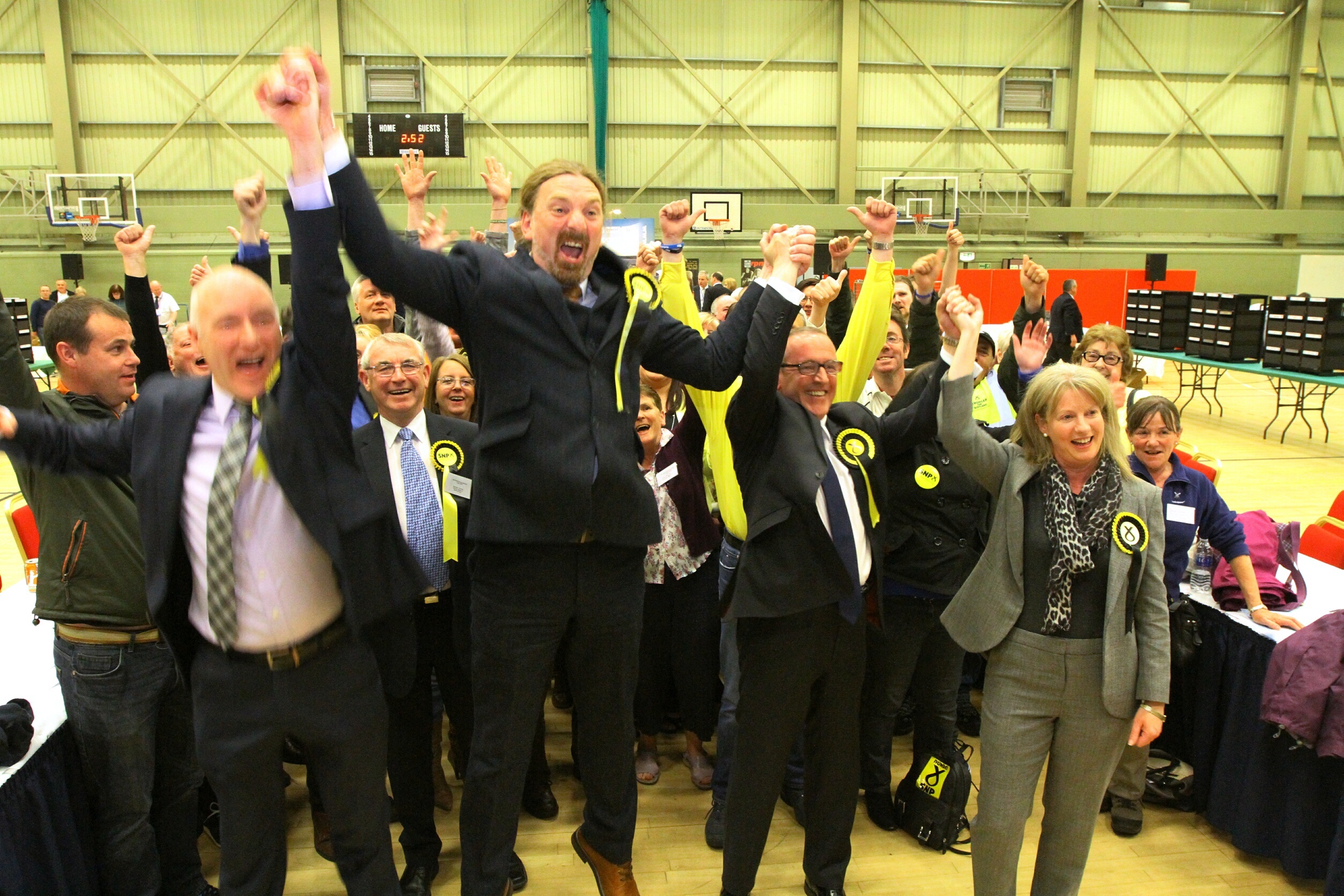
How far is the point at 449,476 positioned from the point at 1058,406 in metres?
1.71

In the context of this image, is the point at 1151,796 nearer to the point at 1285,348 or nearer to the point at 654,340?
the point at 654,340

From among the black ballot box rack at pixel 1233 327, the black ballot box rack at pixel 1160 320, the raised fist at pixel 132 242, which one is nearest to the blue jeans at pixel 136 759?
the raised fist at pixel 132 242

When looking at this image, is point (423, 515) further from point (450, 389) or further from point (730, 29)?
point (730, 29)

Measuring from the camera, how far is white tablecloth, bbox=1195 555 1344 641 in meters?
3.13

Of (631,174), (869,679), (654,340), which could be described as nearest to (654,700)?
(869,679)

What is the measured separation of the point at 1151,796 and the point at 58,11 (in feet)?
61.4

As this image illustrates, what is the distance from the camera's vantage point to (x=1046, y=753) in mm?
2469

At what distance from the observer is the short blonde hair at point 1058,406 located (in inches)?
95.8

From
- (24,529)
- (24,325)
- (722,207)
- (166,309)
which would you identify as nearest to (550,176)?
(24,529)

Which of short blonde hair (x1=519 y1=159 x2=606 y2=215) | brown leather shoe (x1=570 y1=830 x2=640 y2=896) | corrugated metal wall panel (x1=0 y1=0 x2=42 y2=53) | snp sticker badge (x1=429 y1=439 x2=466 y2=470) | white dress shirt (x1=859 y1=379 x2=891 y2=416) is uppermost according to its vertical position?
corrugated metal wall panel (x1=0 y1=0 x2=42 y2=53)

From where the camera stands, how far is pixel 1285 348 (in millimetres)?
Answer: 9523

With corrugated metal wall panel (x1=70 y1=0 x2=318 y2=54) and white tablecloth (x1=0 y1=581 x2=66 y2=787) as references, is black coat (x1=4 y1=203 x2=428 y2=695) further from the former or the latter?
corrugated metal wall panel (x1=70 y1=0 x2=318 y2=54)

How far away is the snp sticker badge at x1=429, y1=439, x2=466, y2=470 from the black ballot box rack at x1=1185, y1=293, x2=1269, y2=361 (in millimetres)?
10075

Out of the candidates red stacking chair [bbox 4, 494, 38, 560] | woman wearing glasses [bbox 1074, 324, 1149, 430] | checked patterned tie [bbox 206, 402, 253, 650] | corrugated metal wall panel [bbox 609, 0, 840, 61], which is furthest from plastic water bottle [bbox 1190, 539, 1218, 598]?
corrugated metal wall panel [bbox 609, 0, 840, 61]
